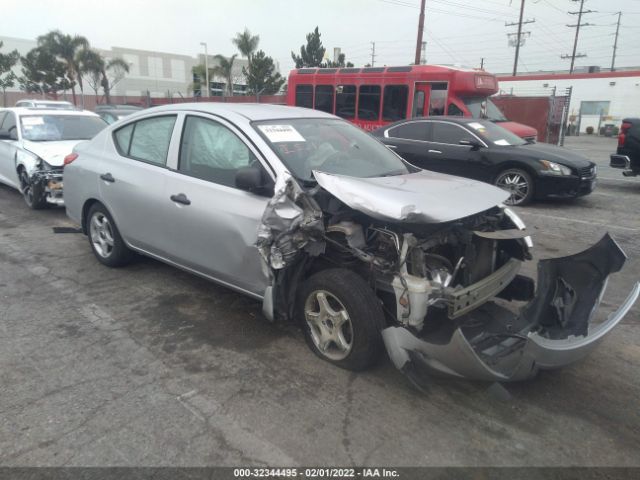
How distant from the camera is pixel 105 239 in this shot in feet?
16.4

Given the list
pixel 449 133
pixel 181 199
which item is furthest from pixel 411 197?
pixel 449 133

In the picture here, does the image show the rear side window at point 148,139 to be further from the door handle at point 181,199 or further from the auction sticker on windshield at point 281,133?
the auction sticker on windshield at point 281,133

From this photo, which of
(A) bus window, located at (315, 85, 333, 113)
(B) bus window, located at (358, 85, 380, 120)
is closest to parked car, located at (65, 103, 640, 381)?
(B) bus window, located at (358, 85, 380, 120)

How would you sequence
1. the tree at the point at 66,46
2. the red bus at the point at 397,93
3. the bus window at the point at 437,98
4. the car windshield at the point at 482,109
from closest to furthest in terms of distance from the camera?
1. the car windshield at the point at 482,109
2. the red bus at the point at 397,93
3. the bus window at the point at 437,98
4. the tree at the point at 66,46

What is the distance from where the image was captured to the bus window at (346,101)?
14602 mm

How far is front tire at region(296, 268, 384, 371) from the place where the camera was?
299 centimetres

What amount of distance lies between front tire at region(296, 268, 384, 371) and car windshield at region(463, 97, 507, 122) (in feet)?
33.4

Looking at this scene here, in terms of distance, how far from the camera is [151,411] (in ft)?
9.25

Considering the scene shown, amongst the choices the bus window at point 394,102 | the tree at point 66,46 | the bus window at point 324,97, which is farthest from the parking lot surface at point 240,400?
the tree at point 66,46

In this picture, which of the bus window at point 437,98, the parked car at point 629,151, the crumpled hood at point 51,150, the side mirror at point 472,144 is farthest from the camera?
the bus window at point 437,98

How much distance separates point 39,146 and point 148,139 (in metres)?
4.22

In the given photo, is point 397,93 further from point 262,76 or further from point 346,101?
point 262,76

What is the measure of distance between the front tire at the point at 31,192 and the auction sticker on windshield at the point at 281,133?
5.29 metres

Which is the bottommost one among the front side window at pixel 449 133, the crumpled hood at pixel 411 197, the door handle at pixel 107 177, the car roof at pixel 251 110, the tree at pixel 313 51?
the door handle at pixel 107 177
